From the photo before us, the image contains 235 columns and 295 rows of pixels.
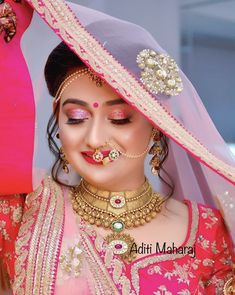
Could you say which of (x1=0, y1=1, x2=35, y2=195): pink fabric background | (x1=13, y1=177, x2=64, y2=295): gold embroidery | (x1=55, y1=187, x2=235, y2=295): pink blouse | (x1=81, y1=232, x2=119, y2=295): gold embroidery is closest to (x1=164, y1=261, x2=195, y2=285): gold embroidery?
(x1=55, y1=187, x2=235, y2=295): pink blouse

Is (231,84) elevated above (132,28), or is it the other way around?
(132,28)

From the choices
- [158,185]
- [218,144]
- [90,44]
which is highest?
[90,44]

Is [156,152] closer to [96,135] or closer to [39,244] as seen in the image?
[96,135]

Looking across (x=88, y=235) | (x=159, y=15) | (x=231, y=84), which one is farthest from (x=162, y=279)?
(x=231, y=84)

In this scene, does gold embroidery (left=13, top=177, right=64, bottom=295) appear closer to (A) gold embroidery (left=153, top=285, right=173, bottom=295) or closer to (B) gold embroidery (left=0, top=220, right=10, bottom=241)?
(B) gold embroidery (left=0, top=220, right=10, bottom=241)

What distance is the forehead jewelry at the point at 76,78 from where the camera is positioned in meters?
1.23

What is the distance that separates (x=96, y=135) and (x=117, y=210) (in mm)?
162

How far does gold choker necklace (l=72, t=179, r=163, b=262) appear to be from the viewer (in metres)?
1.26

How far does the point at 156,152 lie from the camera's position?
1320 millimetres

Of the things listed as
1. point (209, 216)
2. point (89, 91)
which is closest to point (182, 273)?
point (209, 216)

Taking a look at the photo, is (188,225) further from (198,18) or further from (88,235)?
(198,18)

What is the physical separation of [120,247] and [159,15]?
1.04 metres

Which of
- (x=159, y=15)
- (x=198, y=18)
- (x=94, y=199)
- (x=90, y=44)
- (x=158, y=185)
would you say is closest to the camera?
(x=90, y=44)

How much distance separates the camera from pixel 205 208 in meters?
1.35
